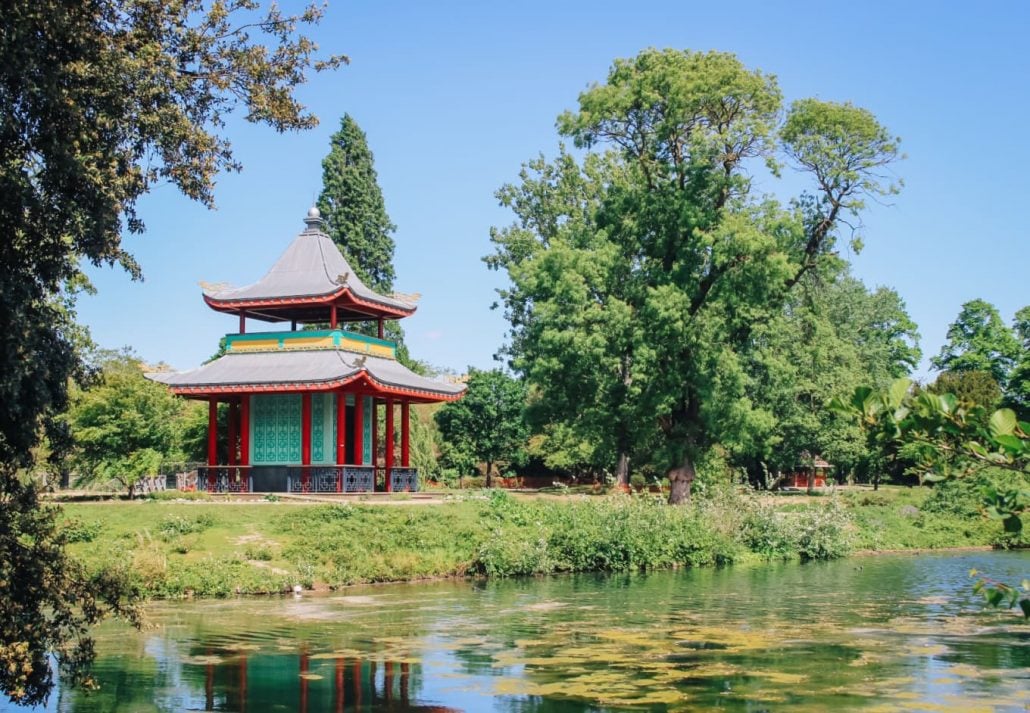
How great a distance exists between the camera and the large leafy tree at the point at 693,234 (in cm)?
3309

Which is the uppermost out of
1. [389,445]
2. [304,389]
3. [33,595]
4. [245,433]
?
[304,389]

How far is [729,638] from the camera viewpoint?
15156mm

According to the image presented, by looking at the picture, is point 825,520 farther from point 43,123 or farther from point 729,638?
point 43,123

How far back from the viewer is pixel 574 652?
14102 mm

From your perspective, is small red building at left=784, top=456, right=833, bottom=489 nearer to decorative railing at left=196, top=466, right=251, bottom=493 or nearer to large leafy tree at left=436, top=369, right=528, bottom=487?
large leafy tree at left=436, top=369, right=528, bottom=487

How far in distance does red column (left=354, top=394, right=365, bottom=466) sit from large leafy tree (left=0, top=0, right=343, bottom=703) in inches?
936

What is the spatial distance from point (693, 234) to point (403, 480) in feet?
39.1

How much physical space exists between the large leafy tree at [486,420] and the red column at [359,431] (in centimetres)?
1627

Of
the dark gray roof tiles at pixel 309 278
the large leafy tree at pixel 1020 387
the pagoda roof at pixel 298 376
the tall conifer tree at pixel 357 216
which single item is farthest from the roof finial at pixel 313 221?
the large leafy tree at pixel 1020 387

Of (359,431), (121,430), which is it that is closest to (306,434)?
(359,431)

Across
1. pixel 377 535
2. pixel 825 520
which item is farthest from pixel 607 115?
pixel 377 535

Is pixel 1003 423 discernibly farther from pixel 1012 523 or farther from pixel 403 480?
pixel 403 480

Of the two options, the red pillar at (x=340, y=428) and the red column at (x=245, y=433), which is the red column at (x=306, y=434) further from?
the red column at (x=245, y=433)

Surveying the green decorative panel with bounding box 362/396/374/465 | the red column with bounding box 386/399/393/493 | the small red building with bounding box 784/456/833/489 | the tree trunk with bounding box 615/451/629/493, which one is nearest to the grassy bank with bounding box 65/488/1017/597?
the red column with bounding box 386/399/393/493
